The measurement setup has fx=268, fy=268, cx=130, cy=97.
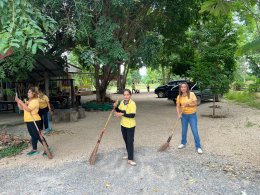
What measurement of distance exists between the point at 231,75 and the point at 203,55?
61.1 inches

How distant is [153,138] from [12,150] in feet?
13.0

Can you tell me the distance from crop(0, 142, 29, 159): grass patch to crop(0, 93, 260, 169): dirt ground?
24cm

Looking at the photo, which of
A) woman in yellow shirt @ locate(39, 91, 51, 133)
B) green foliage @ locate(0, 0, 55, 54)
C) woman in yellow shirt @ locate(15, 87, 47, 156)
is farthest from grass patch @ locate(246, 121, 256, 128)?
green foliage @ locate(0, 0, 55, 54)

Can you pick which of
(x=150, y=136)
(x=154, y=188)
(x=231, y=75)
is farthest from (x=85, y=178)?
(x=231, y=75)

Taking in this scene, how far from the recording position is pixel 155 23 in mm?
13781

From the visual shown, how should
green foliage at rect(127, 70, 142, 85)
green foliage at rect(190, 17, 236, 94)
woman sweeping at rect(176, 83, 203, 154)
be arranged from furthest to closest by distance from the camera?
green foliage at rect(127, 70, 142, 85), green foliage at rect(190, 17, 236, 94), woman sweeping at rect(176, 83, 203, 154)

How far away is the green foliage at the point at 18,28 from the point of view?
2.86 metres

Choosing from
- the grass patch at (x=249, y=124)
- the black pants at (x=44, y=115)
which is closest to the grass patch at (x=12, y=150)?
the black pants at (x=44, y=115)

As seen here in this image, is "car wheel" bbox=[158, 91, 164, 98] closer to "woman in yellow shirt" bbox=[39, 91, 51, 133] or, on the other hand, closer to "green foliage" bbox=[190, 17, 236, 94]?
"green foliage" bbox=[190, 17, 236, 94]

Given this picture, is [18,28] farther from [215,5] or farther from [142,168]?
[142,168]

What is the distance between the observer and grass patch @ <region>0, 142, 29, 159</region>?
22.1 feet

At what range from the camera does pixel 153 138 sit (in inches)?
321

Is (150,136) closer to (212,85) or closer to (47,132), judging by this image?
(47,132)

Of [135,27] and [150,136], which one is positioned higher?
[135,27]
